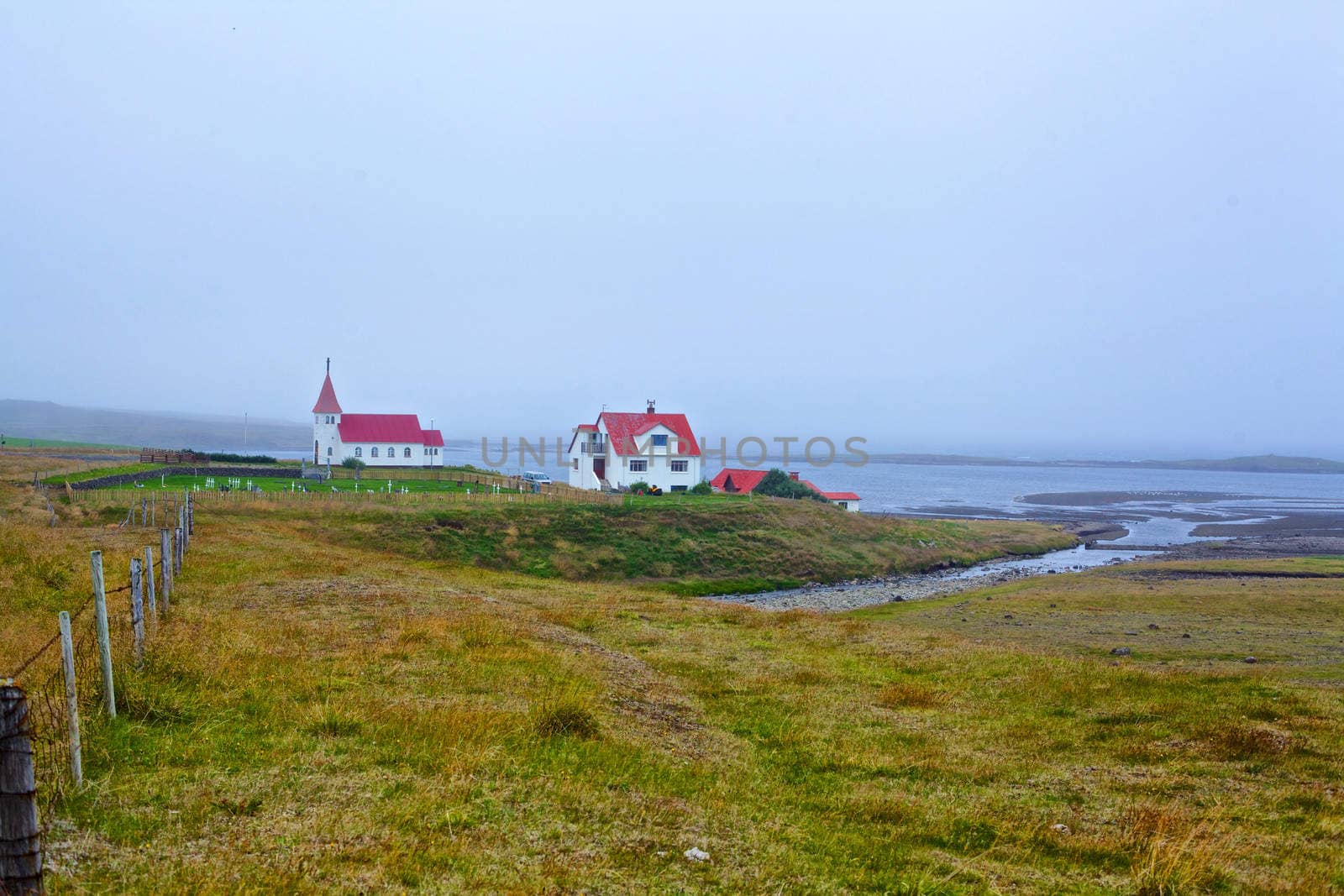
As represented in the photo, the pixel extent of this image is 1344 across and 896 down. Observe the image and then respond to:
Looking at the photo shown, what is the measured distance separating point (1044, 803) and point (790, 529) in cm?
5156

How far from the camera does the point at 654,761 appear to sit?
1035 cm

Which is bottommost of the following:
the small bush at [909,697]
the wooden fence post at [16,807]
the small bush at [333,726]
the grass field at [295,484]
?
the small bush at [909,697]

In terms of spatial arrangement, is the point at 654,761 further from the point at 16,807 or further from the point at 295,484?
the point at 295,484

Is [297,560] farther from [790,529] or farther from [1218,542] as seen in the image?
[1218,542]

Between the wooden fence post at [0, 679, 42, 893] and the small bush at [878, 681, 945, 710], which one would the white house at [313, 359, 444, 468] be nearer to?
the small bush at [878, 681, 945, 710]

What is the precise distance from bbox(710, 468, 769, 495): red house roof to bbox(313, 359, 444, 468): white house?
29.4 meters

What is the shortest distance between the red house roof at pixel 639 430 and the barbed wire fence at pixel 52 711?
59.3 m

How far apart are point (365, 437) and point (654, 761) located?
80200 mm

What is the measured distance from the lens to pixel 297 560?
27891mm

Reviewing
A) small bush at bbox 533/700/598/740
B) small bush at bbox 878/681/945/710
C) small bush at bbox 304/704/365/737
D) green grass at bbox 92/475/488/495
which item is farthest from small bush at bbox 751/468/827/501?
small bush at bbox 304/704/365/737

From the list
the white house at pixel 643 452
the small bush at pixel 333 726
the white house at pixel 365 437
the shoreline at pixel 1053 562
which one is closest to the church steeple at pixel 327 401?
the white house at pixel 365 437

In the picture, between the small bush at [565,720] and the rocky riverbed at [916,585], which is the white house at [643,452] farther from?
the small bush at [565,720]

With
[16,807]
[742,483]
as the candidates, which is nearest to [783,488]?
[742,483]

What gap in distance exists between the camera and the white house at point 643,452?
75938 millimetres
